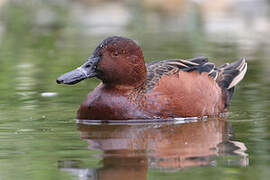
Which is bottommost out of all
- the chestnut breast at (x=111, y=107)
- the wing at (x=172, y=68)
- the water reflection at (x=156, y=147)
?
the water reflection at (x=156, y=147)

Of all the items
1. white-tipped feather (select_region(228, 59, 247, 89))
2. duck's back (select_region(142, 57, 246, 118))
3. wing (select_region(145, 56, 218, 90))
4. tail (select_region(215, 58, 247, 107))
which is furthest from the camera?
white-tipped feather (select_region(228, 59, 247, 89))

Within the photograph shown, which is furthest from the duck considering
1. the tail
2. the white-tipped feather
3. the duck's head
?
the white-tipped feather

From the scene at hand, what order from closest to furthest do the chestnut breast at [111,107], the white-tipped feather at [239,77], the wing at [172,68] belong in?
the chestnut breast at [111,107]
the wing at [172,68]
the white-tipped feather at [239,77]

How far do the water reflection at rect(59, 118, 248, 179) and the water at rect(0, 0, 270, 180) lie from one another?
11 millimetres

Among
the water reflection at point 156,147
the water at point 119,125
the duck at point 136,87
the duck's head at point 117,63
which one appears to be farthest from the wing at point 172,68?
the water reflection at point 156,147

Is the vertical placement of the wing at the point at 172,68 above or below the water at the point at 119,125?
above

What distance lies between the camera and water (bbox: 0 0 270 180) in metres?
6.37

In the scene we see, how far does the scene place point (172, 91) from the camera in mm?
9086

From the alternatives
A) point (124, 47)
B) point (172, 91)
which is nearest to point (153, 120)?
point (172, 91)

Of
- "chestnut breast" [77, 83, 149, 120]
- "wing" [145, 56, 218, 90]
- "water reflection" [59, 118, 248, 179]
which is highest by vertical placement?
"wing" [145, 56, 218, 90]

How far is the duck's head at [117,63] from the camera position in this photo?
9.10 m

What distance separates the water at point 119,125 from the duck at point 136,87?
210mm

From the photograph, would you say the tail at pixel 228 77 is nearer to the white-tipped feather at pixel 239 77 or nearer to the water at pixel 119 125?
the white-tipped feather at pixel 239 77

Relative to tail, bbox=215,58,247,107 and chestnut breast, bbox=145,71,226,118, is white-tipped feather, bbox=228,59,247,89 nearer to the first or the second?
tail, bbox=215,58,247,107
